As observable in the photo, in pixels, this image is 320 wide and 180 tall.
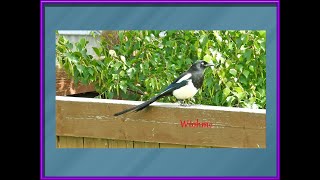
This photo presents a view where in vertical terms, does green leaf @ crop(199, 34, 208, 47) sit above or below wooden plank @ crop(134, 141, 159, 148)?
above

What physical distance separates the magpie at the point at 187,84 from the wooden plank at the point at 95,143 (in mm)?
279

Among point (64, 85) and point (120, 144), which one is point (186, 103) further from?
point (64, 85)

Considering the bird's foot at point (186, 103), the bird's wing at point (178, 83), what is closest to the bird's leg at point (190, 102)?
the bird's foot at point (186, 103)

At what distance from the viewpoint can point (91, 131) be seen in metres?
4.91

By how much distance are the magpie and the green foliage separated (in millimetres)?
141

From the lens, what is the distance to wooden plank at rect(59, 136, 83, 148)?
4.88 m

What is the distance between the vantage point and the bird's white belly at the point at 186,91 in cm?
476

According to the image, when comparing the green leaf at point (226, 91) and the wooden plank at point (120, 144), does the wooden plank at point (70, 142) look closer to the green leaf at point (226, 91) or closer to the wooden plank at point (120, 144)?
the wooden plank at point (120, 144)

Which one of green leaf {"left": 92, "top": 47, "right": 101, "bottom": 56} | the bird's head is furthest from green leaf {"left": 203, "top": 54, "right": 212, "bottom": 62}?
green leaf {"left": 92, "top": 47, "right": 101, "bottom": 56}

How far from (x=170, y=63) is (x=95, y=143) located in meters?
0.63

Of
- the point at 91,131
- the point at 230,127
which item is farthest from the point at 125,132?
the point at 230,127

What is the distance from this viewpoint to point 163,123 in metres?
4.82

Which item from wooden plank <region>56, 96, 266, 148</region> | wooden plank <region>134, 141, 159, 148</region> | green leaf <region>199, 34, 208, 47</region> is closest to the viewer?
A: wooden plank <region>56, 96, 266, 148</region>

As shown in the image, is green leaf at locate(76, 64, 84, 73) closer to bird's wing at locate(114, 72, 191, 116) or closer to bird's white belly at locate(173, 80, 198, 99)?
bird's wing at locate(114, 72, 191, 116)
